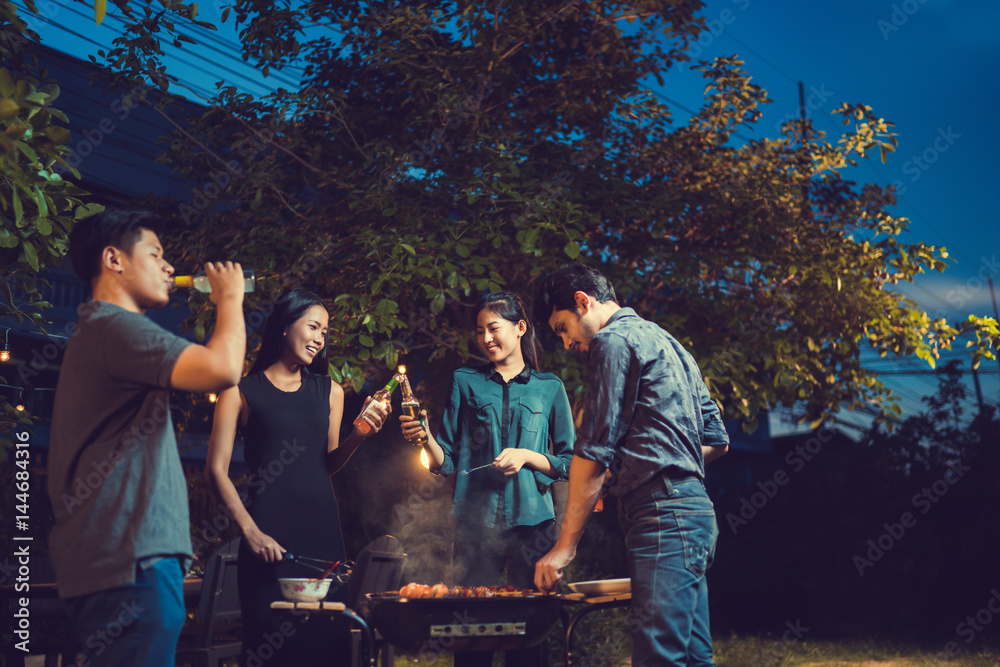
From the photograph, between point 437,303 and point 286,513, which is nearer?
point 286,513

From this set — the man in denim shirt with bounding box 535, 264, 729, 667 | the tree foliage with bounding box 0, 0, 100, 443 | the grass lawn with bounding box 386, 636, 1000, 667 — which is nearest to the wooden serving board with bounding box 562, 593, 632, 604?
the man in denim shirt with bounding box 535, 264, 729, 667

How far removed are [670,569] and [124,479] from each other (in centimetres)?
167

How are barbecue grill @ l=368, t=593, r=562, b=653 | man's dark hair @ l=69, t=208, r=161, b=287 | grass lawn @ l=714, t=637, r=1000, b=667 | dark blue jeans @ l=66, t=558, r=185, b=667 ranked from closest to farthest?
dark blue jeans @ l=66, t=558, r=185, b=667 < man's dark hair @ l=69, t=208, r=161, b=287 < barbecue grill @ l=368, t=593, r=562, b=653 < grass lawn @ l=714, t=637, r=1000, b=667

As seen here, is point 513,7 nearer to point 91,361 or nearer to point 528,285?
point 528,285

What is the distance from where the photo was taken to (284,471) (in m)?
3.22

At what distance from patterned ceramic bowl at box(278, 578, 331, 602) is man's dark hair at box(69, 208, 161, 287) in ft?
3.99

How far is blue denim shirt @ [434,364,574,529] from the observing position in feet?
12.2

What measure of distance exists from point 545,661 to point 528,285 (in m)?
3.97

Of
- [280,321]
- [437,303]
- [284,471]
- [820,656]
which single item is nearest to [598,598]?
[284,471]

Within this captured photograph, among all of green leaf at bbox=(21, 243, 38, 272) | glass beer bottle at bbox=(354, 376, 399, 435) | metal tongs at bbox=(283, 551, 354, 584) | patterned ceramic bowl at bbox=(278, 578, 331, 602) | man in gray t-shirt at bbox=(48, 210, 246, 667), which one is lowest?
patterned ceramic bowl at bbox=(278, 578, 331, 602)

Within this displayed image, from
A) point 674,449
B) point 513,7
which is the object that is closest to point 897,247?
point 513,7

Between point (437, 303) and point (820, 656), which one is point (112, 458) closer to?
point (437, 303)

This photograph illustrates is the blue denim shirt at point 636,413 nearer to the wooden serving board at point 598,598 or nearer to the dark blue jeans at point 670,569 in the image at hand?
the dark blue jeans at point 670,569

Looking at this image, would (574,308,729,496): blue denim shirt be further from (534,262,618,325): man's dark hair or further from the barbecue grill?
the barbecue grill
